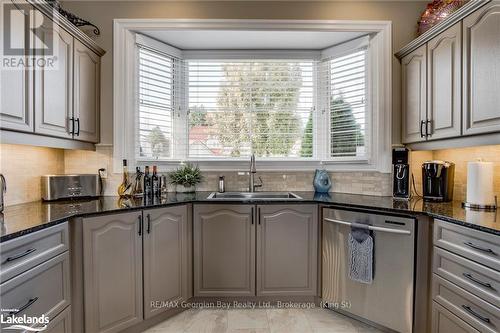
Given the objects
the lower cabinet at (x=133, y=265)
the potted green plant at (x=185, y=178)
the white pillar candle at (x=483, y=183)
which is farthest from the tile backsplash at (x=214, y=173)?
the lower cabinet at (x=133, y=265)

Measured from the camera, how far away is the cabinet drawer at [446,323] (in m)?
1.55

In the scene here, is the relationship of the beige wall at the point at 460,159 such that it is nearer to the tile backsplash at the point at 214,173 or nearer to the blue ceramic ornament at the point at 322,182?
the tile backsplash at the point at 214,173

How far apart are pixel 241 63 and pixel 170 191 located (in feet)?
5.14

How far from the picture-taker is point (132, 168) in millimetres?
2764

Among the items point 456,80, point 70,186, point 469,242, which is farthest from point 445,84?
point 70,186

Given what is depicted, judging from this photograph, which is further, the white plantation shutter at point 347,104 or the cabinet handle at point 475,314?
the white plantation shutter at point 347,104

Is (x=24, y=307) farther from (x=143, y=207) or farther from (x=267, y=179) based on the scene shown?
(x=267, y=179)

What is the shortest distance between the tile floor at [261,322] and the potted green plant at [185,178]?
1112 millimetres

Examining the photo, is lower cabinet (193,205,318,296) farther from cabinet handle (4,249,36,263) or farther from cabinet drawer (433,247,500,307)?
cabinet handle (4,249,36,263)

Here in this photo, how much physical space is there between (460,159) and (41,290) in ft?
10.1

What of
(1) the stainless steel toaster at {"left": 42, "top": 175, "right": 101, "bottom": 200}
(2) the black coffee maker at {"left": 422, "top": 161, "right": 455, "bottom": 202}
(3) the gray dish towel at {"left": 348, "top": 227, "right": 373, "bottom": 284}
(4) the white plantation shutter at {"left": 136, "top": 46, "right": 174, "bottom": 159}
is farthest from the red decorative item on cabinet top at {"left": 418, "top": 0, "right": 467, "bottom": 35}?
(1) the stainless steel toaster at {"left": 42, "top": 175, "right": 101, "bottom": 200}

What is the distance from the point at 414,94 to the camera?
2.44 meters

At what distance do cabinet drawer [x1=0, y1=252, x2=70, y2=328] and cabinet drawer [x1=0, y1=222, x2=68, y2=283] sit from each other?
33 mm

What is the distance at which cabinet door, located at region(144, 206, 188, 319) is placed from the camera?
→ 6.93ft
